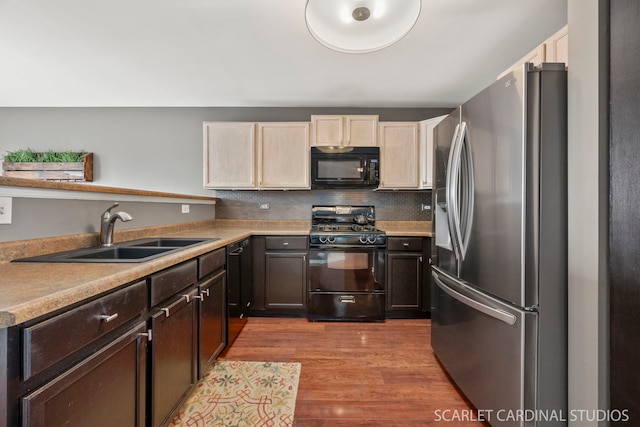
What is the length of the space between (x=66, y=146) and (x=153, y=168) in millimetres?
1180

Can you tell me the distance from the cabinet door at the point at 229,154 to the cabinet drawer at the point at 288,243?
75 cm

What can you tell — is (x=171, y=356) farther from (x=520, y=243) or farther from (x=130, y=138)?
(x=130, y=138)

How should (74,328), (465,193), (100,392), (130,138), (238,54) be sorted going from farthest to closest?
(130,138) → (238,54) → (465,193) → (100,392) → (74,328)

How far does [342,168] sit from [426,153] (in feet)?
3.14

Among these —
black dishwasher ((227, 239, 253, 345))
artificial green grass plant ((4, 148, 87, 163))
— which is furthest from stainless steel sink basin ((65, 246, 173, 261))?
artificial green grass plant ((4, 148, 87, 163))

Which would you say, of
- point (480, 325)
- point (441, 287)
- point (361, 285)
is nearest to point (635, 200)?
point (480, 325)

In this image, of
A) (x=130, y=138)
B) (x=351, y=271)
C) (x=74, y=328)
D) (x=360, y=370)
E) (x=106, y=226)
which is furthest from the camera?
(x=130, y=138)

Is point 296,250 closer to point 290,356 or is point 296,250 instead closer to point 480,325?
point 290,356

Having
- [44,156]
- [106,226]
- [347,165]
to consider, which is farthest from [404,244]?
[44,156]

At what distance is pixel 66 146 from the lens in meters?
3.46

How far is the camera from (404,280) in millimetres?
2676

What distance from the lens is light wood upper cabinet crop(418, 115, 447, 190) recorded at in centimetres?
291

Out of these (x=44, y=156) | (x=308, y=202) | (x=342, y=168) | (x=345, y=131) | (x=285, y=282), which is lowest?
(x=285, y=282)

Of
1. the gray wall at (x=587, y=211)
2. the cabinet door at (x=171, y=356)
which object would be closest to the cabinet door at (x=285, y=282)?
the cabinet door at (x=171, y=356)
